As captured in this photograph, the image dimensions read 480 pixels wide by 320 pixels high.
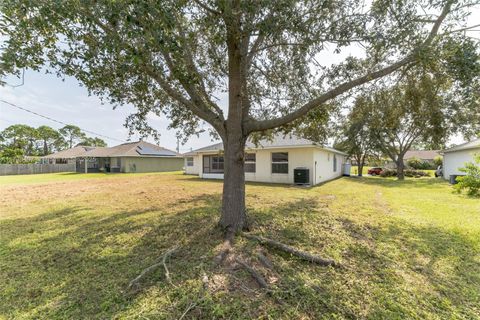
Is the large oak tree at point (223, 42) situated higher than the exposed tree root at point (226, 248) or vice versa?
the large oak tree at point (223, 42)

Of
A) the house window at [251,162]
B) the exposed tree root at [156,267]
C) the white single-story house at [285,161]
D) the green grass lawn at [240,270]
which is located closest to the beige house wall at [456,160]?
the white single-story house at [285,161]

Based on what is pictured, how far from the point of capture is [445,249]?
4.18 m

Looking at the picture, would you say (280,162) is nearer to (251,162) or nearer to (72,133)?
(251,162)

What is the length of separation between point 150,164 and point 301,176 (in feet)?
74.3

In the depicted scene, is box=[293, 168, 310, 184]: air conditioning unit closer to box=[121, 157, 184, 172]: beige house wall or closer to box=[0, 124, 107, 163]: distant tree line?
box=[121, 157, 184, 172]: beige house wall

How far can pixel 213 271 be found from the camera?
322 cm

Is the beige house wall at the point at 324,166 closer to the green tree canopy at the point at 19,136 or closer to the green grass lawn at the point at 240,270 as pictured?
the green grass lawn at the point at 240,270

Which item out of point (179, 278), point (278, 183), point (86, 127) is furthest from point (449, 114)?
point (86, 127)

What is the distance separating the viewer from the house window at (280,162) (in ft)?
48.8

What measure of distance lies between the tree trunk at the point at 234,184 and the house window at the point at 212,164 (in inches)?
523

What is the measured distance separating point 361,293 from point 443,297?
3.34 ft

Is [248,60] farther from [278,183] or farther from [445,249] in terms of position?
[278,183]

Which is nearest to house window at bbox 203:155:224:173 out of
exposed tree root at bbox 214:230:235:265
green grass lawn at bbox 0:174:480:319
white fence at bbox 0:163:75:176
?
green grass lawn at bbox 0:174:480:319

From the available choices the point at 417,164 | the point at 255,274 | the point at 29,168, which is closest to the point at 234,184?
the point at 255,274
